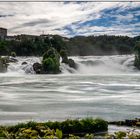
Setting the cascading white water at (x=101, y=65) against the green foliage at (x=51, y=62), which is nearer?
the green foliage at (x=51, y=62)

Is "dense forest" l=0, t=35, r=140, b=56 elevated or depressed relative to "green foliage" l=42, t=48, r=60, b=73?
elevated

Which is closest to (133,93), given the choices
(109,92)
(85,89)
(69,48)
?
(109,92)

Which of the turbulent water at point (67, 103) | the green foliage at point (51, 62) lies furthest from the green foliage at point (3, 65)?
the turbulent water at point (67, 103)

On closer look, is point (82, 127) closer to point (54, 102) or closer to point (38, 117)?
point (38, 117)

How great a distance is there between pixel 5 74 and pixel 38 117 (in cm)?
2074

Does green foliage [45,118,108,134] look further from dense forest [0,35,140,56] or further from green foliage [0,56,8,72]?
green foliage [0,56,8,72]

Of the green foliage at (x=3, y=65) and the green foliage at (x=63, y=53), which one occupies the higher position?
the green foliage at (x=63, y=53)

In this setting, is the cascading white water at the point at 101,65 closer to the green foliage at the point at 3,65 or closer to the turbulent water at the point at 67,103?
the green foliage at the point at 3,65

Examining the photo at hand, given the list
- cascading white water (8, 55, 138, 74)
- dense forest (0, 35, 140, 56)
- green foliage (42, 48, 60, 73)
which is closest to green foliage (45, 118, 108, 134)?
dense forest (0, 35, 140, 56)

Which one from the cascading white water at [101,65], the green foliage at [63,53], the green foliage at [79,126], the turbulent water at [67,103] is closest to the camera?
the green foliage at [79,126]

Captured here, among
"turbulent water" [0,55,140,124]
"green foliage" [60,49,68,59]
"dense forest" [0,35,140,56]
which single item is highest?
"dense forest" [0,35,140,56]

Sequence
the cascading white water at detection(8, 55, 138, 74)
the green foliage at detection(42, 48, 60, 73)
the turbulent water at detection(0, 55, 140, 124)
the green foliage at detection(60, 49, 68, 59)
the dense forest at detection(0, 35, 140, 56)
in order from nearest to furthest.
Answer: the turbulent water at detection(0, 55, 140, 124) → the dense forest at detection(0, 35, 140, 56) → the green foliage at detection(42, 48, 60, 73) → the green foliage at detection(60, 49, 68, 59) → the cascading white water at detection(8, 55, 138, 74)

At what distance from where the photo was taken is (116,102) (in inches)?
574

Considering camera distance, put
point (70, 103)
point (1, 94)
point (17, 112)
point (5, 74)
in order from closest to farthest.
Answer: point (17, 112)
point (70, 103)
point (1, 94)
point (5, 74)
